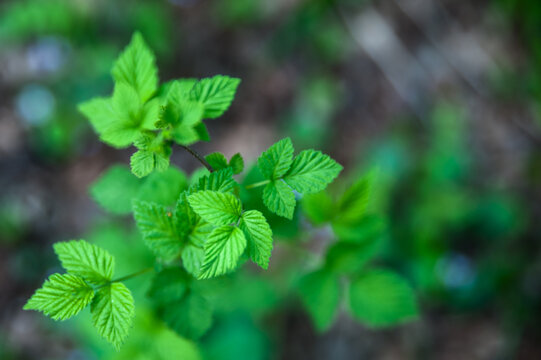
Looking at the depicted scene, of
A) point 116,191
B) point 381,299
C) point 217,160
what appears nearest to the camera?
point 217,160

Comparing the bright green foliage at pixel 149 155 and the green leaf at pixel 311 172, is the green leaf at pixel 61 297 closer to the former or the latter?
the bright green foliage at pixel 149 155

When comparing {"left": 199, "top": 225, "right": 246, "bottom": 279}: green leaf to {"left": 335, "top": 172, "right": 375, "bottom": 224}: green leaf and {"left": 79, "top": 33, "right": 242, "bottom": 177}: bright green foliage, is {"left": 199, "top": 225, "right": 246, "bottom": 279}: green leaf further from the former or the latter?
{"left": 335, "top": 172, "right": 375, "bottom": 224}: green leaf

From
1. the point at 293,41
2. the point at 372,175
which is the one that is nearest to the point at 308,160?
the point at 372,175

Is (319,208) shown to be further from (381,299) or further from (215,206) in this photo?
(215,206)

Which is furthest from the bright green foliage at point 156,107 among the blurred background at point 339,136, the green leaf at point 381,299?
the blurred background at point 339,136

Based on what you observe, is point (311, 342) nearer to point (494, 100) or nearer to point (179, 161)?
point (179, 161)

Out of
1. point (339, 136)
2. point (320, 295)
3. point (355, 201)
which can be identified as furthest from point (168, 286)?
point (339, 136)

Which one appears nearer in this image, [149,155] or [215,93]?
[149,155]
